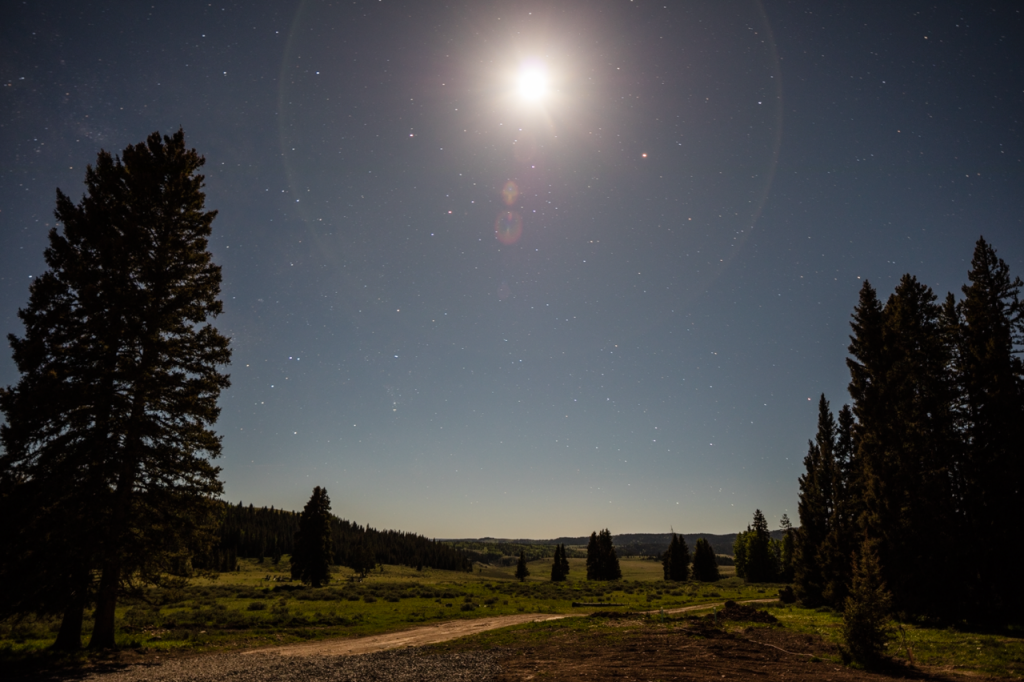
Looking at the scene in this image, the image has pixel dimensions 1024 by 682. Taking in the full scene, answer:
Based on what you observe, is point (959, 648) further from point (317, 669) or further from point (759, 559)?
point (759, 559)

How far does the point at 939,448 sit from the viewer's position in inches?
1036

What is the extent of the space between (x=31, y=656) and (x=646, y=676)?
19017 millimetres

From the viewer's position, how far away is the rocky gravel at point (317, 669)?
1334cm

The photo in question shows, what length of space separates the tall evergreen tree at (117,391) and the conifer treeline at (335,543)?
87.5 m

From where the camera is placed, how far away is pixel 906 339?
29.8 meters

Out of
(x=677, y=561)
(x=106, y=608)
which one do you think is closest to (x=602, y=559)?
(x=677, y=561)

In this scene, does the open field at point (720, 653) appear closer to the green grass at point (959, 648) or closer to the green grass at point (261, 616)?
the green grass at point (959, 648)

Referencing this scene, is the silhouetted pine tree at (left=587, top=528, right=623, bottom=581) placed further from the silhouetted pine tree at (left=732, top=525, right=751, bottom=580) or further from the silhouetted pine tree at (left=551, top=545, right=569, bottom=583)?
the silhouetted pine tree at (left=732, top=525, right=751, bottom=580)

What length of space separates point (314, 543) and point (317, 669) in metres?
47.9

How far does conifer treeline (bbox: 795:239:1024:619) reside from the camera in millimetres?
23094

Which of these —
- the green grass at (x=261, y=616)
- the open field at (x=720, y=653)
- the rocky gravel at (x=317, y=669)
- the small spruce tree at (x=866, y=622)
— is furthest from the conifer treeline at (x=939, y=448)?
the green grass at (x=261, y=616)

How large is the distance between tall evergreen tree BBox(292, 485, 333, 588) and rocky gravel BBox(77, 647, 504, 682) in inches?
1694

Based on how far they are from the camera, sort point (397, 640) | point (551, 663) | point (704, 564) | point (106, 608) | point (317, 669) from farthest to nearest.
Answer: point (704, 564), point (397, 640), point (106, 608), point (551, 663), point (317, 669)

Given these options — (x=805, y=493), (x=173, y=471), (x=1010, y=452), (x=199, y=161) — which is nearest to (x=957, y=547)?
(x=1010, y=452)
